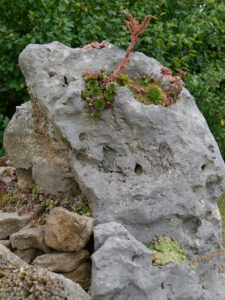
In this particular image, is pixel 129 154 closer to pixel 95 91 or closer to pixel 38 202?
pixel 95 91

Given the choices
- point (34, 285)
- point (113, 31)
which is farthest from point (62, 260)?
point (113, 31)

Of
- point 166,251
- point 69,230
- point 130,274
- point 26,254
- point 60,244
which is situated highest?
point 130,274

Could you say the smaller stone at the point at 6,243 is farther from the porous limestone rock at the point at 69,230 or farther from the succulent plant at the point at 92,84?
the succulent plant at the point at 92,84

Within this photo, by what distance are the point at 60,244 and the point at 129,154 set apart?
1.31m

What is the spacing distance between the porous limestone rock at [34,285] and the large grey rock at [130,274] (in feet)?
0.76

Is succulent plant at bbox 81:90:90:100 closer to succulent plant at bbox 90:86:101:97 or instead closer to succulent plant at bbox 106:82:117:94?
succulent plant at bbox 90:86:101:97

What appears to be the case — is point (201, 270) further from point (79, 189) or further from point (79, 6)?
point (79, 6)

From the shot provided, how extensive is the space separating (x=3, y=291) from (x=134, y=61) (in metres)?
3.19

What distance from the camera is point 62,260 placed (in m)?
4.08

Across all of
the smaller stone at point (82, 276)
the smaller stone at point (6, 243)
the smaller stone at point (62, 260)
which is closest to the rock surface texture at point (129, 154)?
the smaller stone at point (62, 260)

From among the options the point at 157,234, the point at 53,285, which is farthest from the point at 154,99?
the point at 53,285

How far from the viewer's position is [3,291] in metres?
3.58

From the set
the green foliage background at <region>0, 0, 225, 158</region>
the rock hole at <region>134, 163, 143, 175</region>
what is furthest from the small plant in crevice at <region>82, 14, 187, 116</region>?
the green foliage background at <region>0, 0, 225, 158</region>

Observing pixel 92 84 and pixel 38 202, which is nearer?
pixel 92 84
